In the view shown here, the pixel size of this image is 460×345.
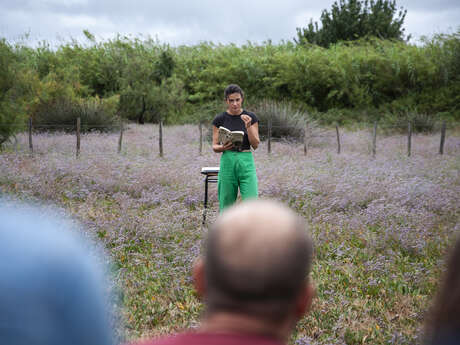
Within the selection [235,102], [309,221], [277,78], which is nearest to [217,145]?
[235,102]

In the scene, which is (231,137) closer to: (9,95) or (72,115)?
(9,95)

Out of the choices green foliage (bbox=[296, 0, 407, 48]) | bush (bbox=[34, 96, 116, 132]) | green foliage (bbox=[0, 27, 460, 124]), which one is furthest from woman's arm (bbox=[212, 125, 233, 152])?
green foliage (bbox=[296, 0, 407, 48])

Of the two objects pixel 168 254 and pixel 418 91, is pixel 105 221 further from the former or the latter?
pixel 418 91

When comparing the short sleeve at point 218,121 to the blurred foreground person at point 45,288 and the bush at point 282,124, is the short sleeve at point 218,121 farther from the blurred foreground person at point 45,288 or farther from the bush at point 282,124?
the bush at point 282,124

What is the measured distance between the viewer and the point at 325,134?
18047 mm

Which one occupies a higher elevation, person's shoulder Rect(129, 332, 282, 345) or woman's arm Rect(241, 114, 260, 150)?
woman's arm Rect(241, 114, 260, 150)

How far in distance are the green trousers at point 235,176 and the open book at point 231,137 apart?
0.12 m

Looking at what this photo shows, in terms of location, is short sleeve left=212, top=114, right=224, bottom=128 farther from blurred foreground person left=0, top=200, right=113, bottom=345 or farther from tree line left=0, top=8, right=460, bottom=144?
tree line left=0, top=8, right=460, bottom=144

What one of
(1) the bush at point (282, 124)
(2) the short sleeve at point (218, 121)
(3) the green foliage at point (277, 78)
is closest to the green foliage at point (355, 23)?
(3) the green foliage at point (277, 78)

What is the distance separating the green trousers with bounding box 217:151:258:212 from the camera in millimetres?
4855

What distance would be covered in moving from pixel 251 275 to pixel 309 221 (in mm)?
5874

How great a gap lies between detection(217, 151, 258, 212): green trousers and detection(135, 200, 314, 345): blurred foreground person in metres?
3.95

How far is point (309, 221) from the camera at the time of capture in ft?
21.6

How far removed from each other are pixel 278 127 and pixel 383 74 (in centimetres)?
1445
